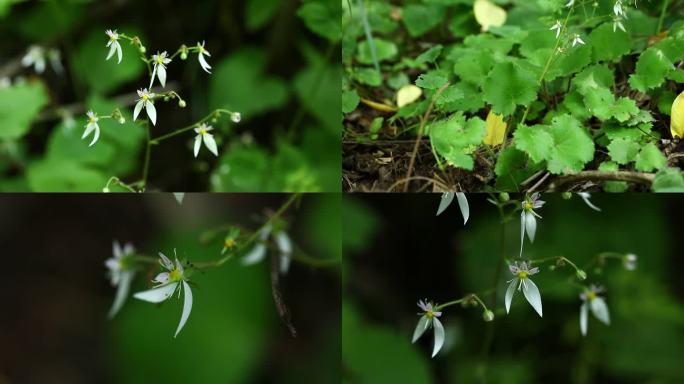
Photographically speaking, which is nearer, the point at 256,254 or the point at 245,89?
the point at 256,254

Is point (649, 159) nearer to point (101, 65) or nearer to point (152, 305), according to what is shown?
point (152, 305)

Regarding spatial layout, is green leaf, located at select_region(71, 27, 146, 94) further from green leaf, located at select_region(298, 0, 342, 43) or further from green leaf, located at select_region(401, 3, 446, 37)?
green leaf, located at select_region(401, 3, 446, 37)

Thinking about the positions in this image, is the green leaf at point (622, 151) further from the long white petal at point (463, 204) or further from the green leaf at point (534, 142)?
the long white petal at point (463, 204)

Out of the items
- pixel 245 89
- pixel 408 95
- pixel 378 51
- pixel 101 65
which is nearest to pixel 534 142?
pixel 408 95

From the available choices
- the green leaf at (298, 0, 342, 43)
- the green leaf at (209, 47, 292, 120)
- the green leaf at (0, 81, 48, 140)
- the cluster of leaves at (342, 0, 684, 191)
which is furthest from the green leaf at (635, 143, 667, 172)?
the green leaf at (0, 81, 48, 140)

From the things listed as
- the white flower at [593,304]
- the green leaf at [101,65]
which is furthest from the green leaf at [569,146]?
the green leaf at [101,65]

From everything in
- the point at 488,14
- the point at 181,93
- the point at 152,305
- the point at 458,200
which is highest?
the point at 488,14

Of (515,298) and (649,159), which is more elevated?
(649,159)

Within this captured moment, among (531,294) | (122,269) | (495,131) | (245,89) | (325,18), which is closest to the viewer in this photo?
(531,294)
